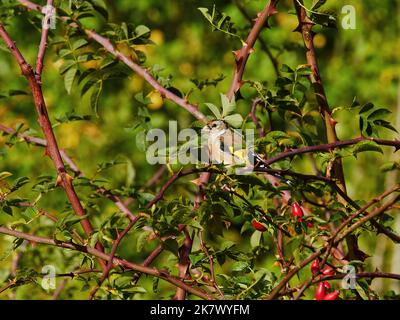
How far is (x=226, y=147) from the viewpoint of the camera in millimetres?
1221

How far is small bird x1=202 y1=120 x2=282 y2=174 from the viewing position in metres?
1.19

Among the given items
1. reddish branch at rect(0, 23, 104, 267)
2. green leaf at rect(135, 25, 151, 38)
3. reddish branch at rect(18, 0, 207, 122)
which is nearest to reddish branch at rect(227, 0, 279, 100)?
reddish branch at rect(18, 0, 207, 122)

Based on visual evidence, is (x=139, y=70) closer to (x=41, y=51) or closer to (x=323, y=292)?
(x=41, y=51)

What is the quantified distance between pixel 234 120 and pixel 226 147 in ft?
0.31

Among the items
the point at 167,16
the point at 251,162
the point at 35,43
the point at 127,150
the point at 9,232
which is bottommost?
the point at 9,232

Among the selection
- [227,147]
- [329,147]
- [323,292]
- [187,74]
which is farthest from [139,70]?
[187,74]

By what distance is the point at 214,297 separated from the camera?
1.14 metres

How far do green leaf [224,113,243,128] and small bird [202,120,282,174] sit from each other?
1.1 inches

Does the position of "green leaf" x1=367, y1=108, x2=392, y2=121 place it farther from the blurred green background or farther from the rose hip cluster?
the blurred green background

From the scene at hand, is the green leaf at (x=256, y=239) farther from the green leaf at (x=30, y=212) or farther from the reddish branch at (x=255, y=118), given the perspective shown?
the green leaf at (x=30, y=212)

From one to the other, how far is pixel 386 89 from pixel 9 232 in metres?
3.13
